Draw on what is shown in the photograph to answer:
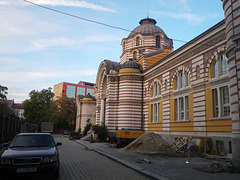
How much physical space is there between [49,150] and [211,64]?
14.2 m

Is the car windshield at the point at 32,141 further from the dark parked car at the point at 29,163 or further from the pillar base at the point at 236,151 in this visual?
the pillar base at the point at 236,151

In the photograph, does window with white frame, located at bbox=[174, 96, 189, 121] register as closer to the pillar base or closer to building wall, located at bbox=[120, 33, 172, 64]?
the pillar base

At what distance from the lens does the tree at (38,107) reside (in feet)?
188

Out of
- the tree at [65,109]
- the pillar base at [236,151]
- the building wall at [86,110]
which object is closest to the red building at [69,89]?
the tree at [65,109]

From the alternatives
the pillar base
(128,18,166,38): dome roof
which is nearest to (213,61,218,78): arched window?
the pillar base

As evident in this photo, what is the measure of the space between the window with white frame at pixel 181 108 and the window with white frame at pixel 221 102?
3705 mm

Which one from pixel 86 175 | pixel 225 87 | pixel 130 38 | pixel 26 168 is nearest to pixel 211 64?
pixel 225 87

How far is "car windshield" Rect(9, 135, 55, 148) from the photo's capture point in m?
8.40

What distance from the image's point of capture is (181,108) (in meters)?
20.9

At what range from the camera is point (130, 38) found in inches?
1517

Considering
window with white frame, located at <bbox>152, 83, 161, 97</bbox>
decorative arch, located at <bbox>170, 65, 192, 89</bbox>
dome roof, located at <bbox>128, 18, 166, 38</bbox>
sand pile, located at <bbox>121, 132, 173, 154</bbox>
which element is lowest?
sand pile, located at <bbox>121, 132, 173, 154</bbox>

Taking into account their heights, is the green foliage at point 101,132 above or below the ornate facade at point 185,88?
below

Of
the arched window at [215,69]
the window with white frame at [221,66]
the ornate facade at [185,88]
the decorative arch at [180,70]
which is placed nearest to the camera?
the ornate facade at [185,88]

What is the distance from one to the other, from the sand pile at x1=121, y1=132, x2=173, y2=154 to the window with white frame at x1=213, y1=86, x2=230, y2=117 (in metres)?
4.49
